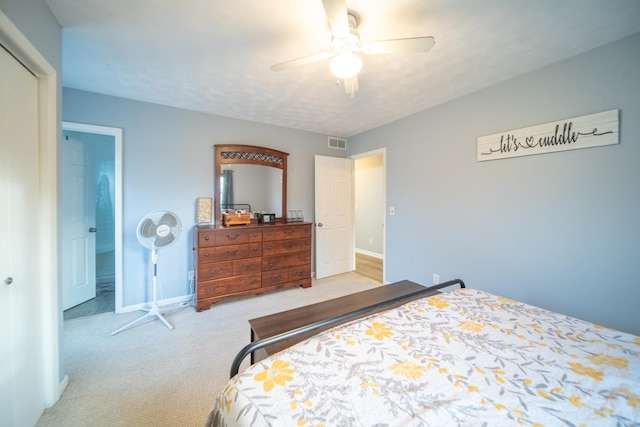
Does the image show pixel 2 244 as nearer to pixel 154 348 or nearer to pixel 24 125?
pixel 24 125

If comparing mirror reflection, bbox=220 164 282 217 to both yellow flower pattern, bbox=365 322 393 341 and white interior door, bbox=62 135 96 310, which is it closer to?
white interior door, bbox=62 135 96 310

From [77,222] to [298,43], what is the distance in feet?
10.8

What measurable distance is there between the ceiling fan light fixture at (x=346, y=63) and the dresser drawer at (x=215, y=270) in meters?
2.41

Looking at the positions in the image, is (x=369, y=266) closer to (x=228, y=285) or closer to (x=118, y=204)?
→ (x=228, y=285)

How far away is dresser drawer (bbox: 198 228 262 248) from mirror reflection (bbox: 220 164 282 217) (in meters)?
0.54

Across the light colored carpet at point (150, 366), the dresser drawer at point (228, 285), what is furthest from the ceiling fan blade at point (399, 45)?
the dresser drawer at point (228, 285)

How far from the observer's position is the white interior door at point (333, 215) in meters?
3.92

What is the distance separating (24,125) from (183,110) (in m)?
1.92

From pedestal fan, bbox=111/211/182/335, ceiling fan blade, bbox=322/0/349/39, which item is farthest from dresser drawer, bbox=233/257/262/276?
ceiling fan blade, bbox=322/0/349/39

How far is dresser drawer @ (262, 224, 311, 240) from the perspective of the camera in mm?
3172

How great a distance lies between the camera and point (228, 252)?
2.87 metres

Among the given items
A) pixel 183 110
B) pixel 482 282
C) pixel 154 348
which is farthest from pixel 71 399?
pixel 482 282

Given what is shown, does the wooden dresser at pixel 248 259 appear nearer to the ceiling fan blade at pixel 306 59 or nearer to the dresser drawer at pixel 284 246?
the dresser drawer at pixel 284 246

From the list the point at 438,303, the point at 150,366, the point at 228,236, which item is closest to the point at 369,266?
the point at 228,236
